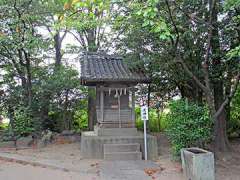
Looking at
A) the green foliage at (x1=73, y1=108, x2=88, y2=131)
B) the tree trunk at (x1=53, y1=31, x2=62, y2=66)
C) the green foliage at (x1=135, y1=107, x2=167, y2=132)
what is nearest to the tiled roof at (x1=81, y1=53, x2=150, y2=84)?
the tree trunk at (x1=53, y1=31, x2=62, y2=66)

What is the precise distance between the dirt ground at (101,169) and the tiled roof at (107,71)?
2804mm

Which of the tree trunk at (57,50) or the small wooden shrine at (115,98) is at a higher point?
the tree trunk at (57,50)

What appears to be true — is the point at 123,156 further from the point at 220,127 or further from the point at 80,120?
the point at 80,120

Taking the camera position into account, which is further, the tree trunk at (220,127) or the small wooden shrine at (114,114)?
the tree trunk at (220,127)

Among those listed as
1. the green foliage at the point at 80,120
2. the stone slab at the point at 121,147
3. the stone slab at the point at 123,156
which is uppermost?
the green foliage at the point at 80,120

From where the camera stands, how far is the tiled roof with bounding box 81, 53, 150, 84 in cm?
1040

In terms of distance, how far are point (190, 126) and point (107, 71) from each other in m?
4.37

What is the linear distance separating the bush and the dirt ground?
806 mm

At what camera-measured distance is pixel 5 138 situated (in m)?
12.3

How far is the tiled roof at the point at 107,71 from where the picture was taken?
1040cm

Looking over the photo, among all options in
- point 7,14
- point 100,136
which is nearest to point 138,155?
point 100,136

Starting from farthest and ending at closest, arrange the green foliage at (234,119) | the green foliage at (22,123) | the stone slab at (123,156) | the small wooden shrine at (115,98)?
the green foliage at (234,119) → the green foliage at (22,123) → the small wooden shrine at (115,98) → the stone slab at (123,156)

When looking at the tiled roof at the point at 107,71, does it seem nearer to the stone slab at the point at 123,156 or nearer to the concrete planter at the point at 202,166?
the stone slab at the point at 123,156

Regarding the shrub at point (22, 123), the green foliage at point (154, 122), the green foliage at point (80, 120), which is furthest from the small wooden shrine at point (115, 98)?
the green foliage at point (80, 120)
